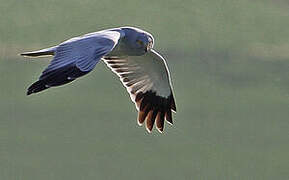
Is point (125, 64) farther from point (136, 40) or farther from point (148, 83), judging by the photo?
point (136, 40)

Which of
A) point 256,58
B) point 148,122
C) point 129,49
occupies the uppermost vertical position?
point 129,49

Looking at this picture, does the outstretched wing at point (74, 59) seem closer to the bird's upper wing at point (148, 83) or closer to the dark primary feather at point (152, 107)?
the bird's upper wing at point (148, 83)

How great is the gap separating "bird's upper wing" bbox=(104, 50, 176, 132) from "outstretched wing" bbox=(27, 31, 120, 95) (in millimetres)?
1145

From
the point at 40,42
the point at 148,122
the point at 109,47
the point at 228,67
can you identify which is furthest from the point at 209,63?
the point at 109,47

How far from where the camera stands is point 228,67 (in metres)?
15.8

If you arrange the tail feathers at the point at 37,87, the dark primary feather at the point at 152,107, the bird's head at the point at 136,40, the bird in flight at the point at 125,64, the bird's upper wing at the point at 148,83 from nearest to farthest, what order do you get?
the tail feathers at the point at 37,87 < the bird in flight at the point at 125,64 < the bird's head at the point at 136,40 < the bird's upper wing at the point at 148,83 < the dark primary feather at the point at 152,107

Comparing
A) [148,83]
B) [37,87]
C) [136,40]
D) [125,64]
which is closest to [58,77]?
[37,87]

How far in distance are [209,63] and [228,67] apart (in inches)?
10.6

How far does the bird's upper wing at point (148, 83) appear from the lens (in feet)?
29.3

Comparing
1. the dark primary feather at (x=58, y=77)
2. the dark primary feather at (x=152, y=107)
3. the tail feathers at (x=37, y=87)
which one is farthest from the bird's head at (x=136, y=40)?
the tail feathers at (x=37, y=87)

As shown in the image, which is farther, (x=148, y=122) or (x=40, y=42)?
(x=40, y=42)

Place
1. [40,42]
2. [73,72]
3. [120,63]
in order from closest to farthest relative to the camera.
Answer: [73,72] → [120,63] → [40,42]

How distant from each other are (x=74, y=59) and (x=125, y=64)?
1.69 metres

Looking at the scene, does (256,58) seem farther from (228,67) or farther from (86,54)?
(86,54)
